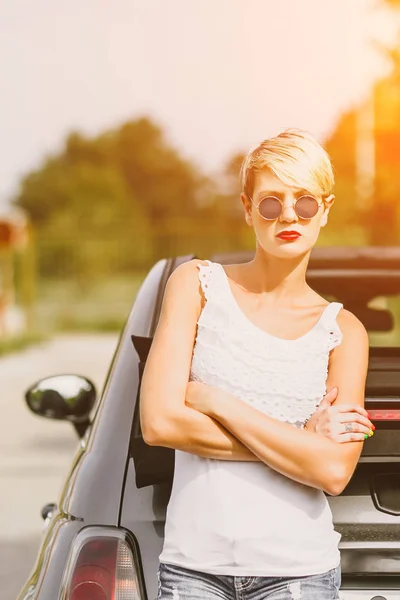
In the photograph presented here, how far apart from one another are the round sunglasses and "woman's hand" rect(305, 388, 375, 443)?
367mm

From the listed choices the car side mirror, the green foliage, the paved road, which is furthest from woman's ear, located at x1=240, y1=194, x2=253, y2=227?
the green foliage

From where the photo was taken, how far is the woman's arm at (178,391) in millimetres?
2273

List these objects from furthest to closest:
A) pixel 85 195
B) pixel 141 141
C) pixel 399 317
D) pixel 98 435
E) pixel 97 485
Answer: pixel 141 141 → pixel 85 195 → pixel 399 317 → pixel 98 435 → pixel 97 485

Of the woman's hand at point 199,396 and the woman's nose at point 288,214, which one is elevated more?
the woman's nose at point 288,214

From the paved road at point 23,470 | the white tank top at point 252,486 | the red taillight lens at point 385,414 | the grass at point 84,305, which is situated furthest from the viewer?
the grass at point 84,305

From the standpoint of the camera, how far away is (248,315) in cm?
237

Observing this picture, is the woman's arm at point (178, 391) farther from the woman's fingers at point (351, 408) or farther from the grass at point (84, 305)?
the grass at point (84, 305)

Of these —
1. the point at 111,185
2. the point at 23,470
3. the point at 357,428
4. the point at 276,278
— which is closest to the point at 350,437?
the point at 357,428

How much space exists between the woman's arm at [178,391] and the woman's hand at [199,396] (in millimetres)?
10

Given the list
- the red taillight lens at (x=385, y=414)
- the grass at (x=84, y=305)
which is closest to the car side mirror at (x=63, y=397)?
the red taillight lens at (x=385, y=414)

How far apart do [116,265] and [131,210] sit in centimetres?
5029

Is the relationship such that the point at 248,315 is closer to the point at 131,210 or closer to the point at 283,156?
the point at 283,156

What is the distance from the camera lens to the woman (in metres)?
2.23

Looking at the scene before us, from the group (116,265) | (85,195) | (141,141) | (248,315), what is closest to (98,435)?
(248,315)
